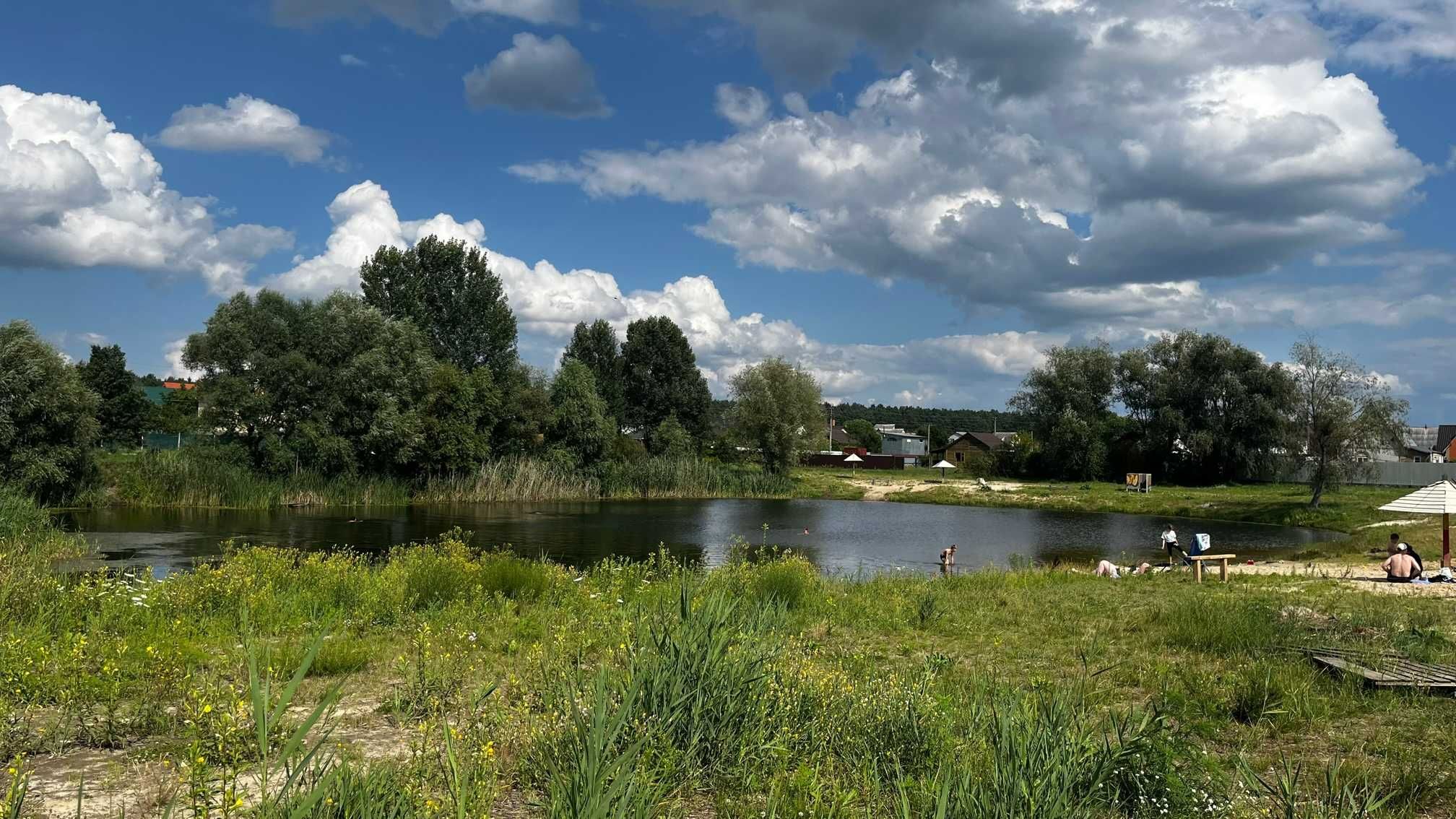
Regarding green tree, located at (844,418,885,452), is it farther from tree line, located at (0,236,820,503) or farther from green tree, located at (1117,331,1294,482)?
tree line, located at (0,236,820,503)

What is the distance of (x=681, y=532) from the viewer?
3288 cm

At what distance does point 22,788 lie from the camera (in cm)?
310

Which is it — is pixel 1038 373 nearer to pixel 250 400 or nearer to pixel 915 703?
pixel 250 400

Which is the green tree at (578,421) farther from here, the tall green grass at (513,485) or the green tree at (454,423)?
the green tree at (454,423)

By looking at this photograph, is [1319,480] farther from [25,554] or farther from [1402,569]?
[25,554]

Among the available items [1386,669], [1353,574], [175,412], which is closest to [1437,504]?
[1353,574]

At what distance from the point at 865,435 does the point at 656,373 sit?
6796 cm

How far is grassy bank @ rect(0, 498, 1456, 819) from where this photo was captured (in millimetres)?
3865

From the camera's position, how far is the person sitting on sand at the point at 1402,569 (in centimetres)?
1681

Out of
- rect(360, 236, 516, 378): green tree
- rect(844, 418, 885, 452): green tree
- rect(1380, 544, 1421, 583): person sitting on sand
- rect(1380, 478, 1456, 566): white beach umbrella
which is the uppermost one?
rect(360, 236, 516, 378): green tree

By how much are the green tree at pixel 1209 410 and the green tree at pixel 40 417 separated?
61.5 meters

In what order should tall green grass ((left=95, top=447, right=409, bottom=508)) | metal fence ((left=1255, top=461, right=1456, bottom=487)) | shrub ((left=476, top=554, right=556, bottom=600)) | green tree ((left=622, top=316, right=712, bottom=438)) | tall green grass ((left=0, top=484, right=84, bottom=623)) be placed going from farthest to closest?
1. green tree ((left=622, top=316, right=712, bottom=438))
2. metal fence ((left=1255, top=461, right=1456, bottom=487))
3. tall green grass ((left=95, top=447, right=409, bottom=508))
4. shrub ((left=476, top=554, right=556, bottom=600))
5. tall green grass ((left=0, top=484, right=84, bottom=623))

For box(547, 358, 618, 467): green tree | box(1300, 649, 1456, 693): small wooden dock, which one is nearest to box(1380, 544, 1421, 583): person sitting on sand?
box(1300, 649, 1456, 693): small wooden dock

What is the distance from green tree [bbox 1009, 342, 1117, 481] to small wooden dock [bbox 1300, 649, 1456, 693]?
204ft
